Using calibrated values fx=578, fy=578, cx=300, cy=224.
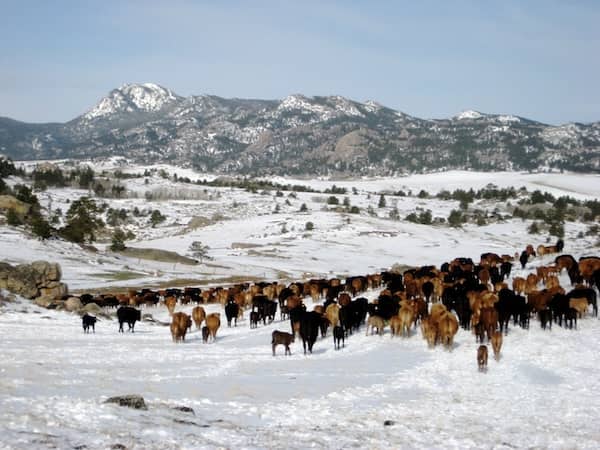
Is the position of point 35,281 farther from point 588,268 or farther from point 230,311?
point 588,268

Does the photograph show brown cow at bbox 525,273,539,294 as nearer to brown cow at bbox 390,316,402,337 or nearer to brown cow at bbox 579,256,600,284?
brown cow at bbox 579,256,600,284

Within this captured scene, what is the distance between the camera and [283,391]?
1498 centimetres

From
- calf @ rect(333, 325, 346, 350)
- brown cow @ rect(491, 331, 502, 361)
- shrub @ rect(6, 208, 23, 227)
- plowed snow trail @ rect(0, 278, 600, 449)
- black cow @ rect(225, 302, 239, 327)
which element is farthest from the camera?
shrub @ rect(6, 208, 23, 227)

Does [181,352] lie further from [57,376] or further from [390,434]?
[390,434]

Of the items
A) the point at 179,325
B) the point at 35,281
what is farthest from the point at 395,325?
the point at 35,281

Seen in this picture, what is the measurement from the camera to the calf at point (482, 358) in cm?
1872

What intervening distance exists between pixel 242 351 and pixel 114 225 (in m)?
129

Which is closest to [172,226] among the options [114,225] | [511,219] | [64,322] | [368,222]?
[114,225]

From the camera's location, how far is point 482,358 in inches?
738

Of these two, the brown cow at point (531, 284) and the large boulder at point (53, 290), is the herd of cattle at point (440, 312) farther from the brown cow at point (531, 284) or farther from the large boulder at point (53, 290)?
the large boulder at point (53, 290)

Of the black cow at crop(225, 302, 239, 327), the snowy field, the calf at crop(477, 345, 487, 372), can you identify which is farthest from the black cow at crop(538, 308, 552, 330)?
the black cow at crop(225, 302, 239, 327)

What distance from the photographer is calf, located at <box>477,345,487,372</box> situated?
1872 cm

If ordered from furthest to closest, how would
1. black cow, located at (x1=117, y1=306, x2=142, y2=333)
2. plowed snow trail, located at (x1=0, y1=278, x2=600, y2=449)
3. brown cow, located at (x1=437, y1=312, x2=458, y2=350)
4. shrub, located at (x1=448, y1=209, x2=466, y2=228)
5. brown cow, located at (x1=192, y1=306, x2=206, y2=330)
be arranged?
shrub, located at (x1=448, y1=209, x2=466, y2=228)
brown cow, located at (x1=192, y1=306, x2=206, y2=330)
black cow, located at (x1=117, y1=306, x2=142, y2=333)
brown cow, located at (x1=437, y1=312, x2=458, y2=350)
plowed snow trail, located at (x1=0, y1=278, x2=600, y2=449)

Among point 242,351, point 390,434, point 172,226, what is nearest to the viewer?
point 390,434
